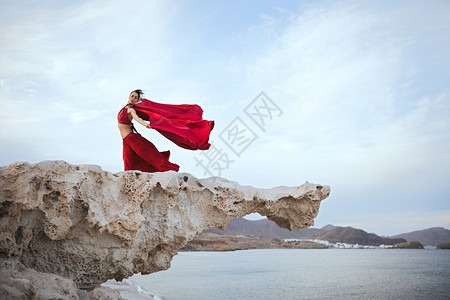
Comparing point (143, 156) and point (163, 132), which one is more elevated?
point (163, 132)

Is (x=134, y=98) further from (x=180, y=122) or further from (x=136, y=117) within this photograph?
(x=180, y=122)

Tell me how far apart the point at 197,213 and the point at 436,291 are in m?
14.3

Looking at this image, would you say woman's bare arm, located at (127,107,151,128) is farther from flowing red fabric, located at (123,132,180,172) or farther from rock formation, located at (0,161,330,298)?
rock formation, located at (0,161,330,298)

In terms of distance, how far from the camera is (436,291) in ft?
52.8

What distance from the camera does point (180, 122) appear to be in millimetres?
6562

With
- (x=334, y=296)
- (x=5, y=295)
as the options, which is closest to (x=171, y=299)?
(x=334, y=296)

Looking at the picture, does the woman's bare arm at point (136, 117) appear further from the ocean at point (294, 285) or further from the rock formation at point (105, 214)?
the ocean at point (294, 285)

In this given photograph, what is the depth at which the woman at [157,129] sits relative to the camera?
251 inches

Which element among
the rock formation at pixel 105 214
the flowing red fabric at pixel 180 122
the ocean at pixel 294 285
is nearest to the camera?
the rock formation at pixel 105 214

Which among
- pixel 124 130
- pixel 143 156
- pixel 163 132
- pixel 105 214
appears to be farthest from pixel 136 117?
pixel 105 214

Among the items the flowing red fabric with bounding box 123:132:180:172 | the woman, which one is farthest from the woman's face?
the flowing red fabric with bounding box 123:132:180:172

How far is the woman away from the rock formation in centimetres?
80

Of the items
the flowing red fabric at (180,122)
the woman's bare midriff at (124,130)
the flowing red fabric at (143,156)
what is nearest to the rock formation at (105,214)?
the flowing red fabric at (180,122)

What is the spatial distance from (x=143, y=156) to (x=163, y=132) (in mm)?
549
